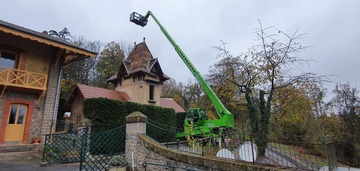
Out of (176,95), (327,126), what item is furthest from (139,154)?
(176,95)

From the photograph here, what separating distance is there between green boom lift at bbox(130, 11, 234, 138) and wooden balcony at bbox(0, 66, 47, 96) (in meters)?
8.35

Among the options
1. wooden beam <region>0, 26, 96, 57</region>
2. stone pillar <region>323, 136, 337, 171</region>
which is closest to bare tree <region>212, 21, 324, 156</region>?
stone pillar <region>323, 136, 337, 171</region>

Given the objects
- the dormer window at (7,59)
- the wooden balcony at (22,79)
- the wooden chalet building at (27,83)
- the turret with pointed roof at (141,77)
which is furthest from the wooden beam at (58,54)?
the turret with pointed roof at (141,77)

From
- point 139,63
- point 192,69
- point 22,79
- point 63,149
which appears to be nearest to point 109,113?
point 63,149

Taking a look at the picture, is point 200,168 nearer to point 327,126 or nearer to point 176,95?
point 327,126

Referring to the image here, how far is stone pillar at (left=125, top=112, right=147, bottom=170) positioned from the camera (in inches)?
249

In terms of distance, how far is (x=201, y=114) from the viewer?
17.0 meters

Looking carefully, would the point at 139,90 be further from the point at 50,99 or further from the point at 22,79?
the point at 22,79

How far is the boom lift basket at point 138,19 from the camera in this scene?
777 inches

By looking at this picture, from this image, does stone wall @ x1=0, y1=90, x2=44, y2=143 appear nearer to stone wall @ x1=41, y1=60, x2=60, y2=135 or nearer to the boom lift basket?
stone wall @ x1=41, y1=60, x2=60, y2=135

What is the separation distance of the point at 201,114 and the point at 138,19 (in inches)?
415

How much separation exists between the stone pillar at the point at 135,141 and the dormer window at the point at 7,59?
9.36m

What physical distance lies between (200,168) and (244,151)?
105 inches

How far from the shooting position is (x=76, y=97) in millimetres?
18172
